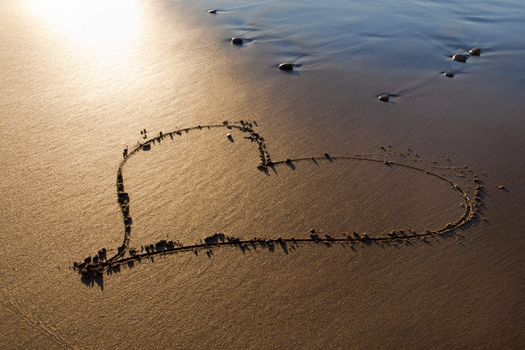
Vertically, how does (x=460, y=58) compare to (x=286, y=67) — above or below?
below

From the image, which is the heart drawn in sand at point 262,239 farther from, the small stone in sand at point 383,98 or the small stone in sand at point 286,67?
the small stone in sand at point 286,67

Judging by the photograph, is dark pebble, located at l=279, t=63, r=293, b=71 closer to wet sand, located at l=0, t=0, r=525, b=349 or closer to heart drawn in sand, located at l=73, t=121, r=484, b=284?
wet sand, located at l=0, t=0, r=525, b=349

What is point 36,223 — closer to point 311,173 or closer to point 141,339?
point 141,339

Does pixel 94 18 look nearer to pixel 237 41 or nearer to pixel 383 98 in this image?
pixel 237 41

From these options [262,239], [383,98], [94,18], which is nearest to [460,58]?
[383,98]

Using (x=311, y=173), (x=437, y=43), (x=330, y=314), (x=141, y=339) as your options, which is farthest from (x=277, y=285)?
(x=437, y=43)
